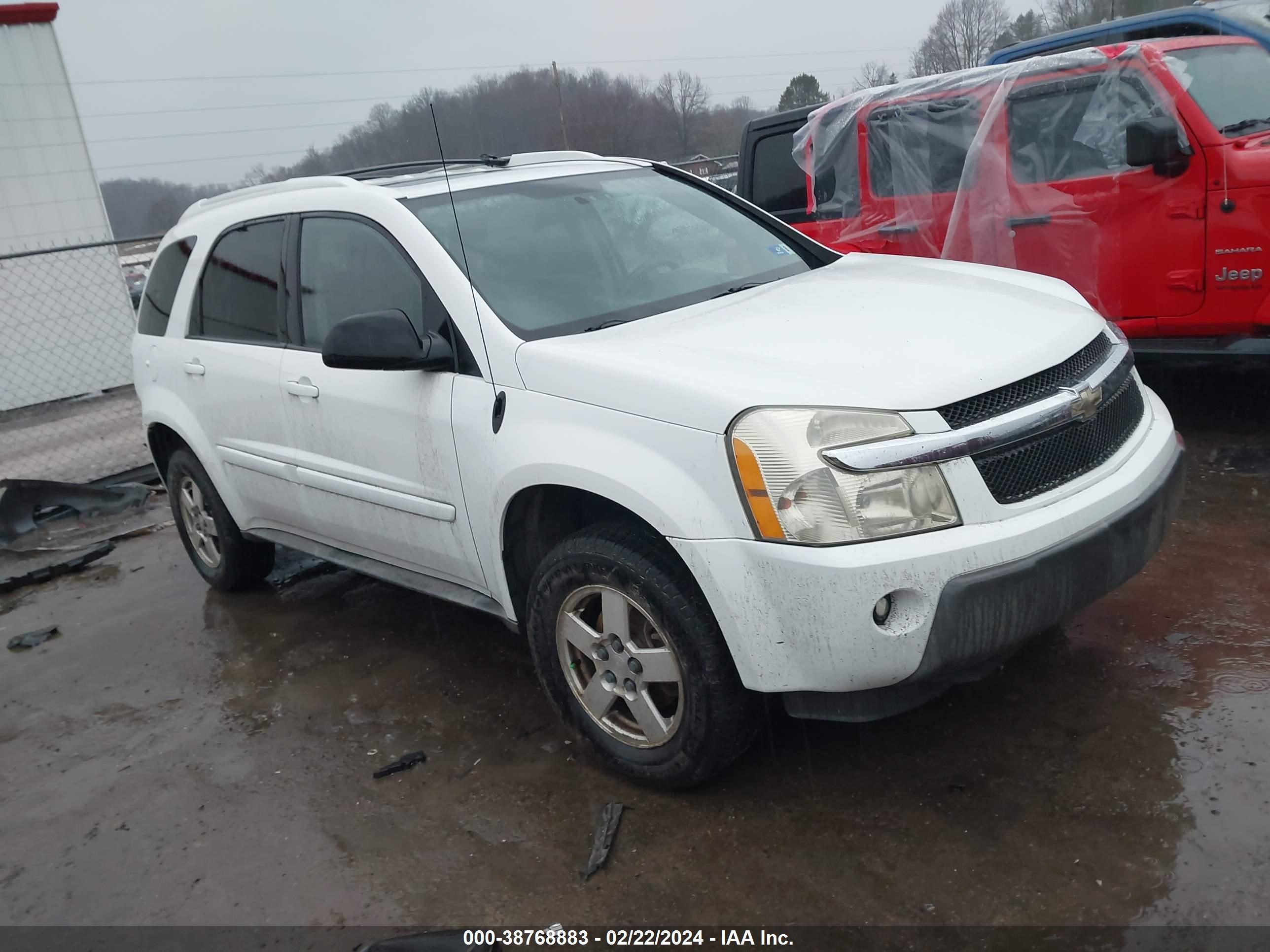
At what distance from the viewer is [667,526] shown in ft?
8.72

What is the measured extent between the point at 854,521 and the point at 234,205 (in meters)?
3.38

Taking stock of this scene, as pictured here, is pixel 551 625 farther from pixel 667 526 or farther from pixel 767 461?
pixel 767 461

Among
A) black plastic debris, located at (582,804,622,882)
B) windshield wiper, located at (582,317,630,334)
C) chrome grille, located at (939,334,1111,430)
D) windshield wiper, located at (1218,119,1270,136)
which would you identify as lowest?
black plastic debris, located at (582,804,622,882)

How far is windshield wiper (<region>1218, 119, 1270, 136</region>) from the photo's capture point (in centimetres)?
512

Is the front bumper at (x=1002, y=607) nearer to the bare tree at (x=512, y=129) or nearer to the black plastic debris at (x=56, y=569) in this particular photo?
the bare tree at (x=512, y=129)

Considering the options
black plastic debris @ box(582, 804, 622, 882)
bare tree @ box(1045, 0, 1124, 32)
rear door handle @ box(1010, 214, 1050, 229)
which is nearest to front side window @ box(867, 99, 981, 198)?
rear door handle @ box(1010, 214, 1050, 229)

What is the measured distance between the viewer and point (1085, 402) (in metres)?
2.76

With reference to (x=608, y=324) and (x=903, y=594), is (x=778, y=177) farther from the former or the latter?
(x=903, y=594)

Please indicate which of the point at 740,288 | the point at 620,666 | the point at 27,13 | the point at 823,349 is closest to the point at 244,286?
the point at 740,288

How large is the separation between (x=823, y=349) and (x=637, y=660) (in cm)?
100

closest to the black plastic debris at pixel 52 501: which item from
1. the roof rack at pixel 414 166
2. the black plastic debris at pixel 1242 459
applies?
the roof rack at pixel 414 166

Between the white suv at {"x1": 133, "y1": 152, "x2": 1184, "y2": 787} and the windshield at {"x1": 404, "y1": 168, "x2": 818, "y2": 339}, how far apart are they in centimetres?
1

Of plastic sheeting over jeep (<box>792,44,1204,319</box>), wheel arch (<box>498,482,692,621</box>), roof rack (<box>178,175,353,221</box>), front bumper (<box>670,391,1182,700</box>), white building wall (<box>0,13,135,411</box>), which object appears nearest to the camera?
front bumper (<box>670,391,1182,700</box>)

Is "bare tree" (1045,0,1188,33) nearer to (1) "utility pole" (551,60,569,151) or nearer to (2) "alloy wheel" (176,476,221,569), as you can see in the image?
(1) "utility pole" (551,60,569,151)
